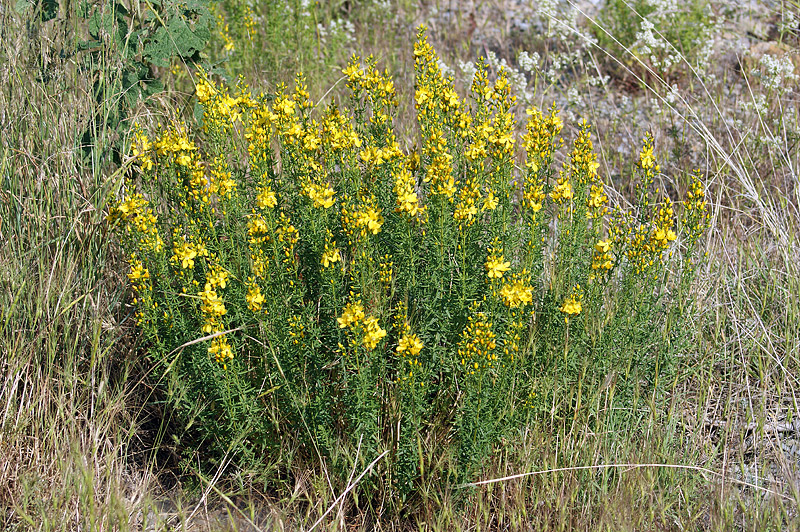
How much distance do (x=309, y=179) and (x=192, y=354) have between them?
2.58ft

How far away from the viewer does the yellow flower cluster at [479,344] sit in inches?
99.2

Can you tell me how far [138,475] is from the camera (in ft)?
10.2

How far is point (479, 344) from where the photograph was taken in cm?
254

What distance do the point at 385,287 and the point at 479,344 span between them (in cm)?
44

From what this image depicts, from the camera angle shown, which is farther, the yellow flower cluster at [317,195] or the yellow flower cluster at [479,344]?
the yellow flower cluster at [317,195]

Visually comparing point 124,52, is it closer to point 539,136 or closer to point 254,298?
point 254,298

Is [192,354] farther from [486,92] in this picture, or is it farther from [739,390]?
[739,390]

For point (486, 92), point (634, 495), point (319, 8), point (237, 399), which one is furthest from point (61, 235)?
point (319, 8)

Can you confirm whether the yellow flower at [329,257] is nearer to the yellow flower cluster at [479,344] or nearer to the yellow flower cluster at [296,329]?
the yellow flower cluster at [296,329]

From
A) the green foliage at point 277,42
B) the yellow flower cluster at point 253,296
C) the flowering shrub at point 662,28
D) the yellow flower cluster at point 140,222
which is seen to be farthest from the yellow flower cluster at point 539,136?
the flowering shrub at point 662,28

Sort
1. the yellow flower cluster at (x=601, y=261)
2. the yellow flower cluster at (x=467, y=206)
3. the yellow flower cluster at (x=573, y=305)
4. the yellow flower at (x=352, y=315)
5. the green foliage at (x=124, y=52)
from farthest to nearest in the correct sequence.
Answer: the green foliage at (x=124, y=52) < the yellow flower cluster at (x=601, y=261) < the yellow flower cluster at (x=573, y=305) < the yellow flower cluster at (x=467, y=206) < the yellow flower at (x=352, y=315)

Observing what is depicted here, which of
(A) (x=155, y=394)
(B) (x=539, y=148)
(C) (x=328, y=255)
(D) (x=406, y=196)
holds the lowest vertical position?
(A) (x=155, y=394)

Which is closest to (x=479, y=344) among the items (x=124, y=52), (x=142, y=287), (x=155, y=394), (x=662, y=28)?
(x=142, y=287)

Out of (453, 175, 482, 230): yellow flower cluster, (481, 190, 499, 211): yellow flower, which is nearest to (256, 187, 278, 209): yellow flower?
(453, 175, 482, 230): yellow flower cluster
